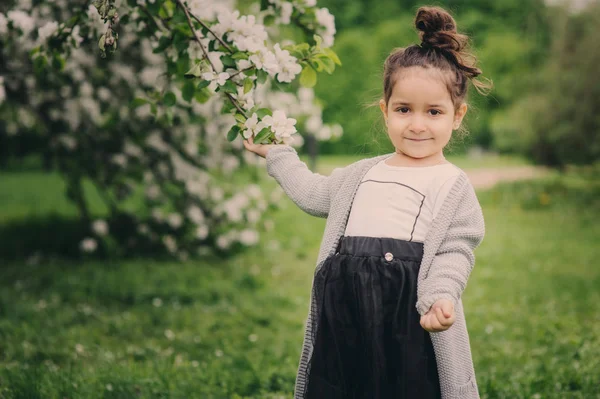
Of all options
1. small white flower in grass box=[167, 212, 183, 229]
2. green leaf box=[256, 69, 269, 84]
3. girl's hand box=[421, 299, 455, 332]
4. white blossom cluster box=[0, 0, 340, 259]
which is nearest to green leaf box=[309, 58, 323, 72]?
green leaf box=[256, 69, 269, 84]

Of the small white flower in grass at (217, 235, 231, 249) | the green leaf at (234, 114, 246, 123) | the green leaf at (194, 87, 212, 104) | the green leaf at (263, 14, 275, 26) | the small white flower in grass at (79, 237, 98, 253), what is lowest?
the small white flower in grass at (79, 237, 98, 253)

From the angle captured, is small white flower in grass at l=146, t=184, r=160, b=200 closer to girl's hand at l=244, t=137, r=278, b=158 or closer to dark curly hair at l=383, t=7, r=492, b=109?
girl's hand at l=244, t=137, r=278, b=158

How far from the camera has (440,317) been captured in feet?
6.90

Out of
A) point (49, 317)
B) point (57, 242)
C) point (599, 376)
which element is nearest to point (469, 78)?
point (599, 376)

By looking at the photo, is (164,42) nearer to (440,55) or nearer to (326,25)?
(326,25)

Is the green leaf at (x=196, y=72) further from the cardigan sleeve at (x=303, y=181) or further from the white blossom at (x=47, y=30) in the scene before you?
the white blossom at (x=47, y=30)

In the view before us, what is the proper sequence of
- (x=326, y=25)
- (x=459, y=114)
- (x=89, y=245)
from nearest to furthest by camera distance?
(x=459, y=114)
(x=326, y=25)
(x=89, y=245)

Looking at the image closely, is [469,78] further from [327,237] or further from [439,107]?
[327,237]

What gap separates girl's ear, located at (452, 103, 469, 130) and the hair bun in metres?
0.21

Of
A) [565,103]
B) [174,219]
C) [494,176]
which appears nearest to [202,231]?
[174,219]

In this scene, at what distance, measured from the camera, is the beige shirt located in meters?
2.32

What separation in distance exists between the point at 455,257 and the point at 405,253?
167mm

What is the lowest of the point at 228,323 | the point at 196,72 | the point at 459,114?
the point at 228,323

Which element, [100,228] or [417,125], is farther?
[100,228]
